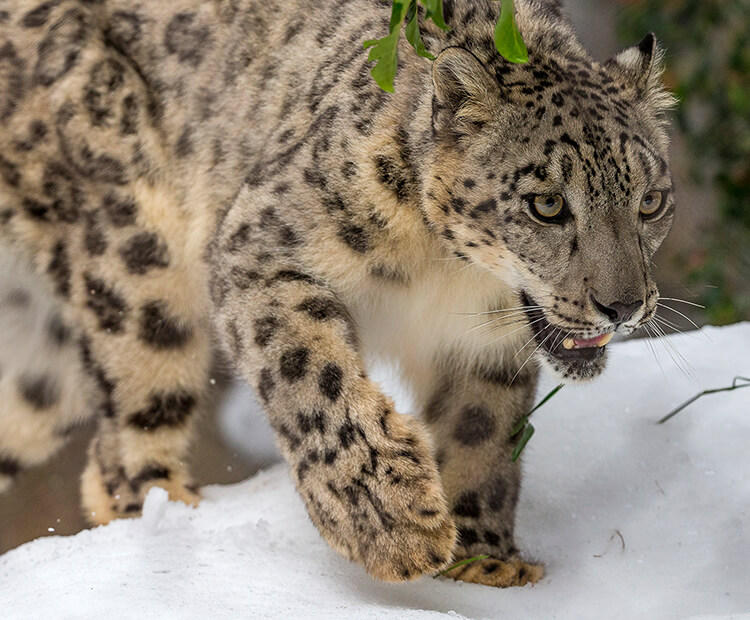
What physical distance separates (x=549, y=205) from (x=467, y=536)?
1.30 metres

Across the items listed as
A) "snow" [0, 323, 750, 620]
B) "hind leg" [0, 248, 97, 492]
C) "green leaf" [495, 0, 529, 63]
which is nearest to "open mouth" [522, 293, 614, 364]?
"snow" [0, 323, 750, 620]

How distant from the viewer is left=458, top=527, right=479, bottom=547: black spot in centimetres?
397

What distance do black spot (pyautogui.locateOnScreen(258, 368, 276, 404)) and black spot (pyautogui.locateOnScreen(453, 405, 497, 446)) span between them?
0.86 m

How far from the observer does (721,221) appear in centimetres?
791

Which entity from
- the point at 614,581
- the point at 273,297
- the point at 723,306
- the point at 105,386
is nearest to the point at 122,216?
the point at 105,386

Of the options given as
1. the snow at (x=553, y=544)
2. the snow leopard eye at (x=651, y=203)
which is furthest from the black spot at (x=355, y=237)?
the snow at (x=553, y=544)

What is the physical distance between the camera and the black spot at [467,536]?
3.97 metres

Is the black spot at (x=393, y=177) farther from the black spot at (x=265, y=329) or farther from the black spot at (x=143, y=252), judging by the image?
the black spot at (x=143, y=252)

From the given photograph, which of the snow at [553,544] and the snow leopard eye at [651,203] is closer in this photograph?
the snow at [553,544]

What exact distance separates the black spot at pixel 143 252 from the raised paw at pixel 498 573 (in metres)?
1.72

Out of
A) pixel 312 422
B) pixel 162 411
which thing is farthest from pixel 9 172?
pixel 312 422

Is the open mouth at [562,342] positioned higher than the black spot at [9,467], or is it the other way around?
the open mouth at [562,342]

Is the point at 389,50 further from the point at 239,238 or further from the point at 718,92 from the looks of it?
the point at 718,92

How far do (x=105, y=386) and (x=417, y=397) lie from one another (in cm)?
128
